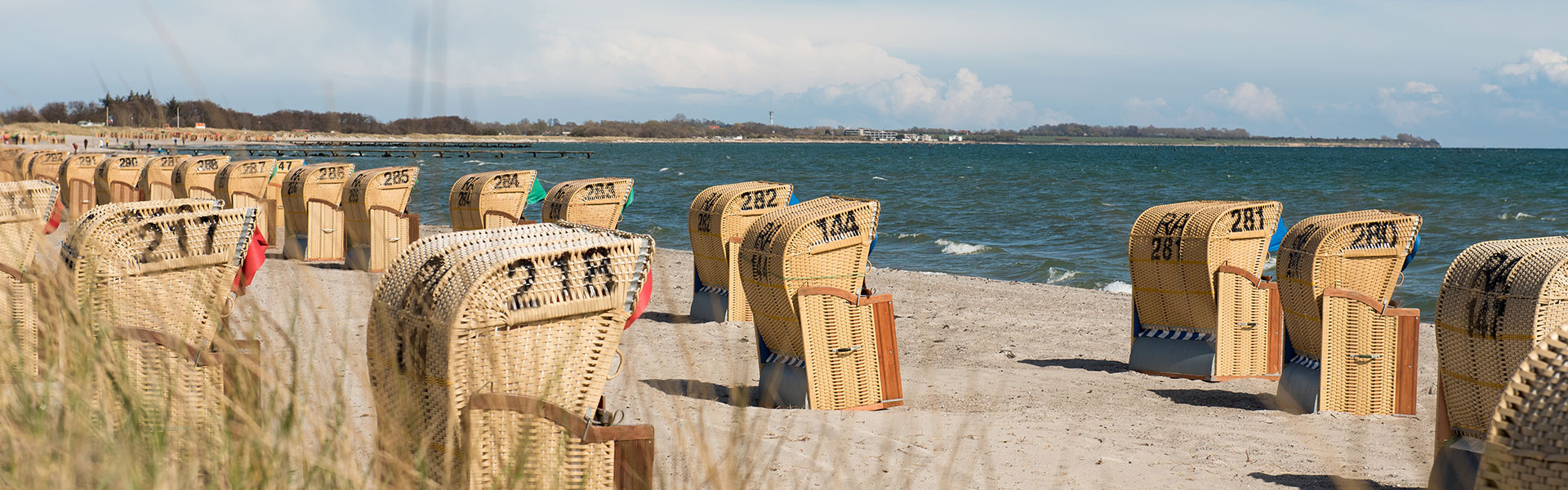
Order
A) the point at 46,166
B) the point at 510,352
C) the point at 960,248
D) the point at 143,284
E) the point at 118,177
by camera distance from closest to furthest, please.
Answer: the point at 510,352 → the point at 143,284 → the point at 118,177 → the point at 46,166 → the point at 960,248

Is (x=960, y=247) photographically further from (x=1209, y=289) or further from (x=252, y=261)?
(x=252, y=261)

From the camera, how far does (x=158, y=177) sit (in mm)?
16359

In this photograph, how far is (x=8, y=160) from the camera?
5.37 m

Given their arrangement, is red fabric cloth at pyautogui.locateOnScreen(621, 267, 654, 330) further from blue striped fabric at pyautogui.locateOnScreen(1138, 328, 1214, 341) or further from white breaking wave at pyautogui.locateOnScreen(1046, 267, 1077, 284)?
white breaking wave at pyautogui.locateOnScreen(1046, 267, 1077, 284)

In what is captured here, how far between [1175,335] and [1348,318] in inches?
62.1

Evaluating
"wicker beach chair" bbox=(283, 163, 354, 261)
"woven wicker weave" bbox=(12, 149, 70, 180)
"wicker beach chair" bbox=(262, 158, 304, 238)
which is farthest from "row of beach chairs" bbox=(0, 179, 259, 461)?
"woven wicker weave" bbox=(12, 149, 70, 180)

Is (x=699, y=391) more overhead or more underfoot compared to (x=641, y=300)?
more underfoot

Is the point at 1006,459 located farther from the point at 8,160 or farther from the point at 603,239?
the point at 8,160

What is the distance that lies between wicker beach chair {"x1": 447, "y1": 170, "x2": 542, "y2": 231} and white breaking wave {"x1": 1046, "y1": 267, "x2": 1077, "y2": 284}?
361 inches

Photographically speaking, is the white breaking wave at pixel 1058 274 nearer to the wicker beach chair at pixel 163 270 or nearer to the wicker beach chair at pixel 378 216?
the wicker beach chair at pixel 378 216

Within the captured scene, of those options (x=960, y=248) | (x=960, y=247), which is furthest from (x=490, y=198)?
(x=960, y=247)

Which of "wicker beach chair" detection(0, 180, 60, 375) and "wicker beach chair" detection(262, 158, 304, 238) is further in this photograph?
"wicker beach chair" detection(262, 158, 304, 238)

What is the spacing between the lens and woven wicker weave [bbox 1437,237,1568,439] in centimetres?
482

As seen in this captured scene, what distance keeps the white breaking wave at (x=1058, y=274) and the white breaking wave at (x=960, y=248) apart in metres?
3.86
